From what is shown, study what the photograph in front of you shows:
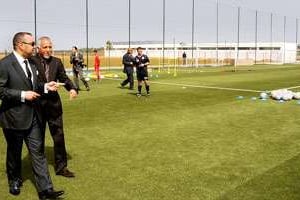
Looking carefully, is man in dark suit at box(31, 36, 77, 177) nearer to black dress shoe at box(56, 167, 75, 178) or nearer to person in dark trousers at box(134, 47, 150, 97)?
black dress shoe at box(56, 167, 75, 178)

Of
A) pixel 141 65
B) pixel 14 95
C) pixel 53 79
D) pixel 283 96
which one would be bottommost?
pixel 283 96

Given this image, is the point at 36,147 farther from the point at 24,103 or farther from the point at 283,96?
the point at 283,96

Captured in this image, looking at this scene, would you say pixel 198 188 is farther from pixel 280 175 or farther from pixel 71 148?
pixel 71 148

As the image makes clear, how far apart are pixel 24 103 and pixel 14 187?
1.31 metres

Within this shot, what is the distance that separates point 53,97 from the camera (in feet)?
21.3

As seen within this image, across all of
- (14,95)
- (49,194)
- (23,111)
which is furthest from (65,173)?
(14,95)

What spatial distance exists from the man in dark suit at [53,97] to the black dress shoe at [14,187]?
82 centimetres

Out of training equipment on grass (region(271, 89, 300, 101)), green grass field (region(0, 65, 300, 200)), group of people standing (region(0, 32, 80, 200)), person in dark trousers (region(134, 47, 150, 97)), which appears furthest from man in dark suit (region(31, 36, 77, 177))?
training equipment on grass (region(271, 89, 300, 101))

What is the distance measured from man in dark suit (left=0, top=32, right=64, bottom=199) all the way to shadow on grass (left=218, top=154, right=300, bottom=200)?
2326 millimetres

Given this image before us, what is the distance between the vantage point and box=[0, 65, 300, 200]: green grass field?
5.90 meters

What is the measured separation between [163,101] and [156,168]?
871cm

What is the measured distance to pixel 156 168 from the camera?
6.94 meters

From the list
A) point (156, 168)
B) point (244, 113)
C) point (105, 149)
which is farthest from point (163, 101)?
point (156, 168)

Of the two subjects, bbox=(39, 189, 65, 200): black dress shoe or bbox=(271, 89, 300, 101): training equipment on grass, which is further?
bbox=(271, 89, 300, 101): training equipment on grass
